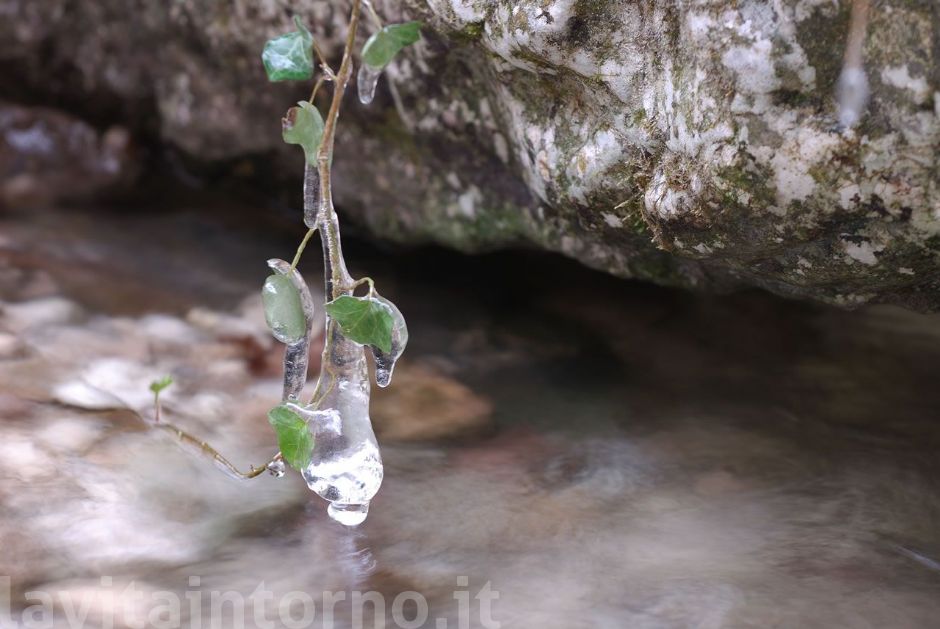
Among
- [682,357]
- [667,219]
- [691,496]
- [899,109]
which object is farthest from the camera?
[682,357]

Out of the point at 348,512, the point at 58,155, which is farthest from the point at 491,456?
the point at 58,155

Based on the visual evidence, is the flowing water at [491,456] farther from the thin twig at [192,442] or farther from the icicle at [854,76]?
the icicle at [854,76]

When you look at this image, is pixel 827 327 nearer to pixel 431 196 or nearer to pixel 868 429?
pixel 868 429

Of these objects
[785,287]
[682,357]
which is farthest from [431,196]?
[785,287]

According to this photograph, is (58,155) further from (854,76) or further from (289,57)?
(854,76)

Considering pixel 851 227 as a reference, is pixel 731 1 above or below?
above

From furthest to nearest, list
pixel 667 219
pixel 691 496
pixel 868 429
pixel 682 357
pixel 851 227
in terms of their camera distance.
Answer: pixel 682 357, pixel 868 429, pixel 691 496, pixel 667 219, pixel 851 227

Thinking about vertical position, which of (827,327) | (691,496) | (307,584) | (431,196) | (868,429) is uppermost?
(431,196)

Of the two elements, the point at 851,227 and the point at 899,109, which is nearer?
the point at 899,109
